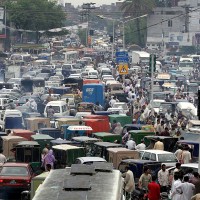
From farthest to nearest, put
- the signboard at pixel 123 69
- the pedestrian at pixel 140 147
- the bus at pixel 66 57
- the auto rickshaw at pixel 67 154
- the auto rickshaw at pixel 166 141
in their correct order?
the bus at pixel 66 57, the signboard at pixel 123 69, the auto rickshaw at pixel 166 141, the pedestrian at pixel 140 147, the auto rickshaw at pixel 67 154

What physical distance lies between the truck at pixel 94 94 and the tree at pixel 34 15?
83.0 meters

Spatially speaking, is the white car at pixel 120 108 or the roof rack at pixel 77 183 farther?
the white car at pixel 120 108

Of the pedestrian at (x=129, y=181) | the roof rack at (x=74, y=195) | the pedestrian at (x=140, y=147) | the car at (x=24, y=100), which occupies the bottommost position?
the car at (x=24, y=100)

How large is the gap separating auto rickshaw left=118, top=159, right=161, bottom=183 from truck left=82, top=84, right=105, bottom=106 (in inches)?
1080

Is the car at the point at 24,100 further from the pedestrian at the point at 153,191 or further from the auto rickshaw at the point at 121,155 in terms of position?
the pedestrian at the point at 153,191

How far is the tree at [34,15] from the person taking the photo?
138 m

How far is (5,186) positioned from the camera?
25.2 m

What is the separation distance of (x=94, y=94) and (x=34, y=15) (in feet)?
283

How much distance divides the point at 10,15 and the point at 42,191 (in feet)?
399

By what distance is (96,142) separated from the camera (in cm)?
3212

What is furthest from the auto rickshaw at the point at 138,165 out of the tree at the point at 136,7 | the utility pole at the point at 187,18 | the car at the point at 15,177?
the utility pole at the point at 187,18

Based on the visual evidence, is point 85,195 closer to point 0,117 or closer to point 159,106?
point 0,117

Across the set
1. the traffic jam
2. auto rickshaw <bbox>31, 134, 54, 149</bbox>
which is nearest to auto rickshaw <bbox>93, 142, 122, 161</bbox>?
the traffic jam

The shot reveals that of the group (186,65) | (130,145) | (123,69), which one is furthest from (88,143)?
(186,65)
